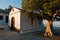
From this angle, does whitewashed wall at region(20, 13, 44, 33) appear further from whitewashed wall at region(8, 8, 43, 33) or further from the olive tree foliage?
the olive tree foliage

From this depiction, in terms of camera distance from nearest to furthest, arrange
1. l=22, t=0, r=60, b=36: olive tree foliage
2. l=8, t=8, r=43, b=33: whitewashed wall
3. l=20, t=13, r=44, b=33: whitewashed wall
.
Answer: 1. l=22, t=0, r=60, b=36: olive tree foliage
2. l=8, t=8, r=43, b=33: whitewashed wall
3. l=20, t=13, r=44, b=33: whitewashed wall

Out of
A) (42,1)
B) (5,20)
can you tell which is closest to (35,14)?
(42,1)

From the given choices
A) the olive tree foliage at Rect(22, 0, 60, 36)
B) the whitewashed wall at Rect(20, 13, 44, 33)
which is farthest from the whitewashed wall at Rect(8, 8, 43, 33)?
the olive tree foliage at Rect(22, 0, 60, 36)

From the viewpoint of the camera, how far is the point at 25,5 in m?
15.4

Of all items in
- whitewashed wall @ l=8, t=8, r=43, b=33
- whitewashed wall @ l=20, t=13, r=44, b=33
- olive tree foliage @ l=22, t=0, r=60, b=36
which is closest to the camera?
olive tree foliage @ l=22, t=0, r=60, b=36

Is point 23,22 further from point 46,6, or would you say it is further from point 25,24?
point 46,6

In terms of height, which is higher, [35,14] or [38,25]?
[35,14]

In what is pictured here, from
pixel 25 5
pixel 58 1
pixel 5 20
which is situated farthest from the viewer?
pixel 5 20

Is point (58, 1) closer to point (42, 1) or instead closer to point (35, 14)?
point (42, 1)

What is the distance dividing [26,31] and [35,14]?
358 centimetres

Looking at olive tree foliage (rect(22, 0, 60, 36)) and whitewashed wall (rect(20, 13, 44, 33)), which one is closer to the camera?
olive tree foliage (rect(22, 0, 60, 36))

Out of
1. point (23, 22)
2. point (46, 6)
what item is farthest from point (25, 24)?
point (46, 6)

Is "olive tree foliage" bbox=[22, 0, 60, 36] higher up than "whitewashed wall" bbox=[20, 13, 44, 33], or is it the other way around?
"olive tree foliage" bbox=[22, 0, 60, 36]

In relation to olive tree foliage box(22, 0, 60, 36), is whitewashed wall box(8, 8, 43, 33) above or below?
below
